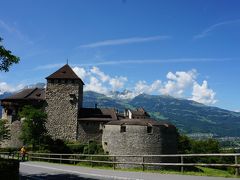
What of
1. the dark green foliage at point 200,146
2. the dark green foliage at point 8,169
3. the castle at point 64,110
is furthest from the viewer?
the dark green foliage at point 200,146

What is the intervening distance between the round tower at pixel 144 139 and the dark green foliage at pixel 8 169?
31.1 metres

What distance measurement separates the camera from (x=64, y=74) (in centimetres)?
6147

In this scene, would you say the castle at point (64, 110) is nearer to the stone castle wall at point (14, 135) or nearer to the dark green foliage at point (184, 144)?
the stone castle wall at point (14, 135)

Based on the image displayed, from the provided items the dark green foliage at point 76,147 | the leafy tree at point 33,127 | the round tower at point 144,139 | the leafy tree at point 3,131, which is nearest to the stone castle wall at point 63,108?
the dark green foliage at point 76,147

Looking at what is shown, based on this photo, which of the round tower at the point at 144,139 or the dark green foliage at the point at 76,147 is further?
the dark green foliage at the point at 76,147

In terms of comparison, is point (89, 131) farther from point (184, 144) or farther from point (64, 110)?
point (184, 144)

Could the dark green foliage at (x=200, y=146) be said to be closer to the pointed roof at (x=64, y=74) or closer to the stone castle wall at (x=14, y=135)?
the pointed roof at (x=64, y=74)

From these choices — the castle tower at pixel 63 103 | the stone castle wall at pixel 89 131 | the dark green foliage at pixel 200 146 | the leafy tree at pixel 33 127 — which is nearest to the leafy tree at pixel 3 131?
the leafy tree at pixel 33 127

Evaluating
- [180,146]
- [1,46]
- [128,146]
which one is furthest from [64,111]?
[1,46]

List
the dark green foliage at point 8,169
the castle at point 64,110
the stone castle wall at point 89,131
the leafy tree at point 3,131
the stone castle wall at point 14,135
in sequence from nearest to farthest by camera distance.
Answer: the dark green foliage at point 8,169 < the leafy tree at point 3,131 < the stone castle wall at point 89,131 < the castle at point 64,110 < the stone castle wall at point 14,135

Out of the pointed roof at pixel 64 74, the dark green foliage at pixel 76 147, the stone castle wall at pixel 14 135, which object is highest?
the pointed roof at pixel 64 74

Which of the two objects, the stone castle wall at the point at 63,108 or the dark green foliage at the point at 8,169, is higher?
the stone castle wall at the point at 63,108

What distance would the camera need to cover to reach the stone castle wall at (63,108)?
58.9m

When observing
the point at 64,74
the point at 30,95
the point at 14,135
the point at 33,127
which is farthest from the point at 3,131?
the point at 64,74
